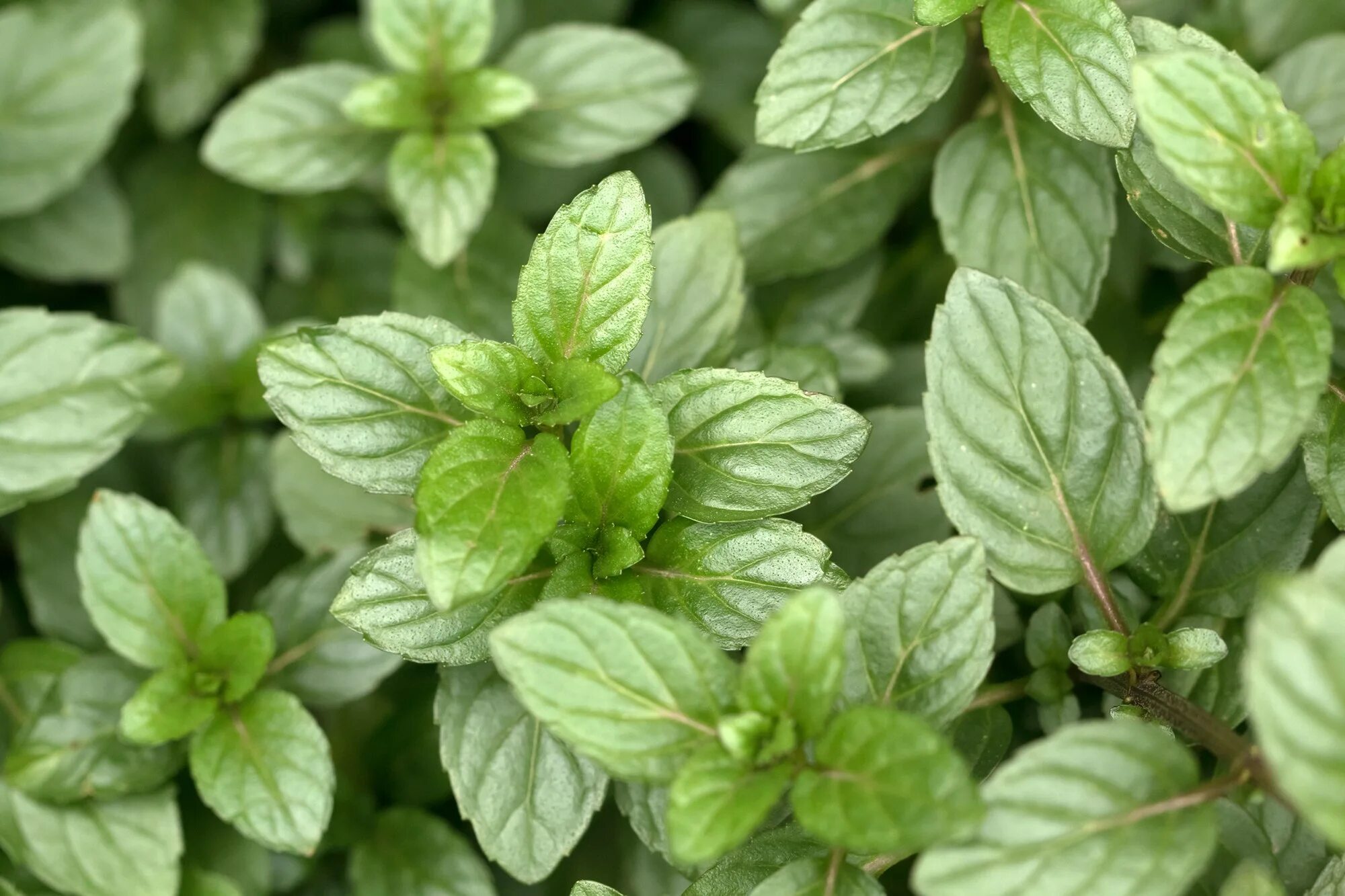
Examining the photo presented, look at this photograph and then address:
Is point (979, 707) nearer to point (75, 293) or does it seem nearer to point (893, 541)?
point (893, 541)

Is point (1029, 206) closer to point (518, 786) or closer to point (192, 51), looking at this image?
point (518, 786)

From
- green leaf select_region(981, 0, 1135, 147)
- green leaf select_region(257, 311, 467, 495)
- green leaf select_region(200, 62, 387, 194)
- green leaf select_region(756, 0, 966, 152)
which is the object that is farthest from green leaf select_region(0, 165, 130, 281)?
green leaf select_region(981, 0, 1135, 147)

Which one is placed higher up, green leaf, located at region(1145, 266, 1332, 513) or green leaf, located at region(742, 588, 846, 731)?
green leaf, located at region(1145, 266, 1332, 513)

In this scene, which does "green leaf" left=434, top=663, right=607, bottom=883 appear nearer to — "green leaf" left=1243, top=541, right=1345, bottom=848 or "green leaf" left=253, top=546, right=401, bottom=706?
"green leaf" left=253, top=546, right=401, bottom=706

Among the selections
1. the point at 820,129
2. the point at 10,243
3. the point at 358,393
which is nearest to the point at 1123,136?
the point at 820,129

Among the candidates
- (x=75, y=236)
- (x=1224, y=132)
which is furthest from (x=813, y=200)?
(x=75, y=236)

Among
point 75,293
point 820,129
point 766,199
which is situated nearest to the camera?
point 820,129
